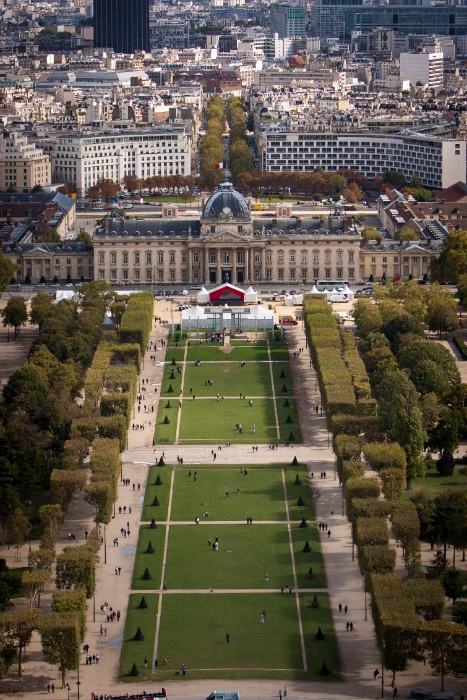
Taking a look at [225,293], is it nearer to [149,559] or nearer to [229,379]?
[229,379]

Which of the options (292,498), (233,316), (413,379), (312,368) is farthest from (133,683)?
(233,316)

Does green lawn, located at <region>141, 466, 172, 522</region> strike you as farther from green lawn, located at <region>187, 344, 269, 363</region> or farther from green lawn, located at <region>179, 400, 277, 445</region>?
green lawn, located at <region>187, 344, 269, 363</region>

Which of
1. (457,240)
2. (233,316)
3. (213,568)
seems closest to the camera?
(213,568)

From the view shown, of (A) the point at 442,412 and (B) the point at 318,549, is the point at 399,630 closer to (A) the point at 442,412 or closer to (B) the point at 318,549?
(B) the point at 318,549

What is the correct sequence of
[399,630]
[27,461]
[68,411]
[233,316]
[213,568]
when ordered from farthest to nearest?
[233,316] → [68,411] → [27,461] → [213,568] → [399,630]

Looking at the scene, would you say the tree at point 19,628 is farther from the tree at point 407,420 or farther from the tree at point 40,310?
the tree at point 40,310

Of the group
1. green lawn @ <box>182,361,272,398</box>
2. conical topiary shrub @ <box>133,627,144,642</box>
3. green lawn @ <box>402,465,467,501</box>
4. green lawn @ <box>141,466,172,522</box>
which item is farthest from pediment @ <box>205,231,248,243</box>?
conical topiary shrub @ <box>133,627,144,642</box>
